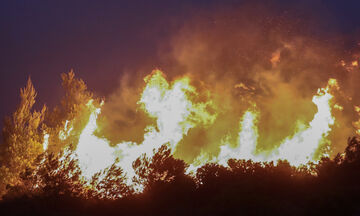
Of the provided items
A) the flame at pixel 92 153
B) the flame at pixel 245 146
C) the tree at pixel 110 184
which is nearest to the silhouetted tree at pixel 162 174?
the tree at pixel 110 184

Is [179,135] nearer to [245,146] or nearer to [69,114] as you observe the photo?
[245,146]

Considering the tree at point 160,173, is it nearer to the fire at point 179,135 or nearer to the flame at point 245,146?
the fire at point 179,135

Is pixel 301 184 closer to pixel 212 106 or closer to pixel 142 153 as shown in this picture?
pixel 142 153

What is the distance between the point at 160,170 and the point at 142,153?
2008mm

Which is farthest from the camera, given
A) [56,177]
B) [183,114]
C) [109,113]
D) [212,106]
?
[109,113]

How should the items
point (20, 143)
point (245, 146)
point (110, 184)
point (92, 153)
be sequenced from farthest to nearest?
point (245, 146) < point (20, 143) < point (92, 153) < point (110, 184)

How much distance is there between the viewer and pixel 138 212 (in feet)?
35.0

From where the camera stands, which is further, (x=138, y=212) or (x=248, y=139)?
(x=248, y=139)

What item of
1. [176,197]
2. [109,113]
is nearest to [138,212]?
[176,197]

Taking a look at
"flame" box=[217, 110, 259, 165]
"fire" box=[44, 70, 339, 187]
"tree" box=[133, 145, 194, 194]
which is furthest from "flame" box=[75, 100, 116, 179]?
"flame" box=[217, 110, 259, 165]

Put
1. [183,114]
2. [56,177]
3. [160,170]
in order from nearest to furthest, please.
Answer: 1. [56,177]
2. [160,170]
3. [183,114]

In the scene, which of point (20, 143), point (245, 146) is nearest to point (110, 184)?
point (20, 143)

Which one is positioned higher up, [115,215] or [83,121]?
[83,121]

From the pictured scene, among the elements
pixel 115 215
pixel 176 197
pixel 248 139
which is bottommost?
pixel 115 215
